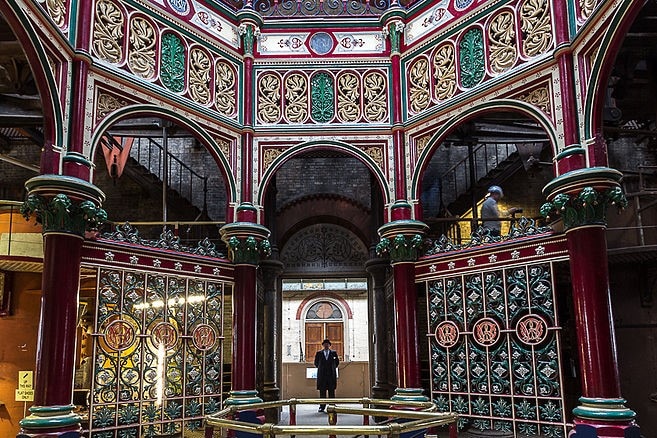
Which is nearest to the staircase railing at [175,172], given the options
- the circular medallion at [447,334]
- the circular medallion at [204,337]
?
the circular medallion at [204,337]

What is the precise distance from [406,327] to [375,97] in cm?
381

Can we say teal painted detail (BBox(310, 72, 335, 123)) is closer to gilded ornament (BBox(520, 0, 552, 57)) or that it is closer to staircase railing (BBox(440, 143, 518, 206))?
gilded ornament (BBox(520, 0, 552, 57))

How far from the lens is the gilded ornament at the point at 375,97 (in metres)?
9.81

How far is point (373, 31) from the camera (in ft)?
33.1

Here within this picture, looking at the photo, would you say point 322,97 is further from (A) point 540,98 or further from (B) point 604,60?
(B) point 604,60

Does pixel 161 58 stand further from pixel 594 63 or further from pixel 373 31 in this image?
pixel 594 63

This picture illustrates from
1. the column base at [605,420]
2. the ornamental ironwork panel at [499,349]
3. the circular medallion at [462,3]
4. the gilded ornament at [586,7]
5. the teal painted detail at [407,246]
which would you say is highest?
the circular medallion at [462,3]

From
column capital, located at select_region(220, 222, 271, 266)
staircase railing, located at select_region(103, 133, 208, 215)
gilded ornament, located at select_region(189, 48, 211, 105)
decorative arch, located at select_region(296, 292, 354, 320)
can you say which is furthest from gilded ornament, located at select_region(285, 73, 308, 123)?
decorative arch, located at select_region(296, 292, 354, 320)

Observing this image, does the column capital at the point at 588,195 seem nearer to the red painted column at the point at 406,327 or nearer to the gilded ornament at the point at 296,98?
the red painted column at the point at 406,327

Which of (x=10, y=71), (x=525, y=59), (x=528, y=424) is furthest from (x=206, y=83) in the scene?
(x=528, y=424)

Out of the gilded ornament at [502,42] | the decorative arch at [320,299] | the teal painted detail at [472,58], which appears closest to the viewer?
Answer: the gilded ornament at [502,42]

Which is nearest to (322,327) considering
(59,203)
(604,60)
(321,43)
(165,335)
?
(321,43)

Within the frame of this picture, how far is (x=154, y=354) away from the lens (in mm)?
7828

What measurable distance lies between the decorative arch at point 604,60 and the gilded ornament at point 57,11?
6.12 m
